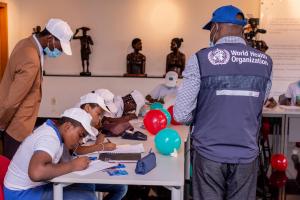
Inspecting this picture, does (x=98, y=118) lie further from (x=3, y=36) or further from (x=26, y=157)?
(x=3, y=36)

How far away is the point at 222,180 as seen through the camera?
200 centimetres

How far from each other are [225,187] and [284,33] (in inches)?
202

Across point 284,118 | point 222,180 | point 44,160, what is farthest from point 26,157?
point 284,118

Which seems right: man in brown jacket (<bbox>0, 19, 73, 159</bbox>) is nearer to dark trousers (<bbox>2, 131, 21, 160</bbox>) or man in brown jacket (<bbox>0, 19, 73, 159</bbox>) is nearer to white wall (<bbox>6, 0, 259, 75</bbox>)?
dark trousers (<bbox>2, 131, 21, 160</bbox>)

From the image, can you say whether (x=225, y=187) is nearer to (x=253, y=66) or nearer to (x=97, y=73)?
(x=253, y=66)

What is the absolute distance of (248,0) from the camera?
23.5 ft

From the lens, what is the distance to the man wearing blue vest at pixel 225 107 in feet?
6.22

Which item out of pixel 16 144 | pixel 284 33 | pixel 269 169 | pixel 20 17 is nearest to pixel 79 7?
pixel 20 17

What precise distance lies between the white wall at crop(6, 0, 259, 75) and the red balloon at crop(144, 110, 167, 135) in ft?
14.3

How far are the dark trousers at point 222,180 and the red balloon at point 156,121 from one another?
1.07 metres

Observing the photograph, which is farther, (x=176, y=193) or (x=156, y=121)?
(x=156, y=121)

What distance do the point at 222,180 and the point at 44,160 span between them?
867 mm

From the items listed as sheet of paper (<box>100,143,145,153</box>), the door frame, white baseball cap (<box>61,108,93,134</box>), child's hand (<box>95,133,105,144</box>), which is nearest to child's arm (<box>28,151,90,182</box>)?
white baseball cap (<box>61,108,93,134</box>)

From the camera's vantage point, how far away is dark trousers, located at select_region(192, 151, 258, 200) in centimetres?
198
